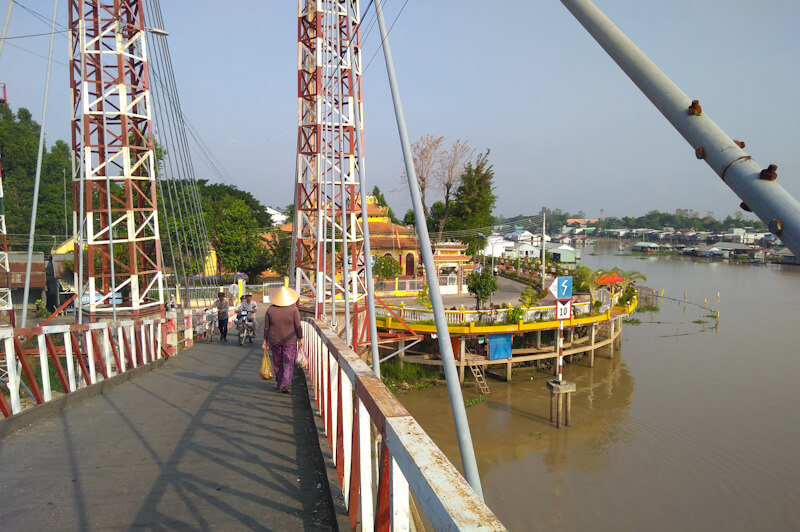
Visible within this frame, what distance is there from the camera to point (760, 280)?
2479 inches

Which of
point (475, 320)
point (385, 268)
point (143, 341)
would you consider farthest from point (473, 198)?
point (143, 341)

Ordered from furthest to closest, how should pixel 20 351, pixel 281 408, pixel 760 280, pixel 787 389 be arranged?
pixel 760 280, pixel 787 389, pixel 281 408, pixel 20 351

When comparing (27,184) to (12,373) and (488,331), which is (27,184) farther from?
(12,373)

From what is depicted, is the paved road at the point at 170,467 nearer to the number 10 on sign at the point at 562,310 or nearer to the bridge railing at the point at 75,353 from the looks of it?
the bridge railing at the point at 75,353

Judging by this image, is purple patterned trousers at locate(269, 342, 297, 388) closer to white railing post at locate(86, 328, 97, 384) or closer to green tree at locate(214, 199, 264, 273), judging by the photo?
white railing post at locate(86, 328, 97, 384)

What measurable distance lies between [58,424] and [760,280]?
75687 millimetres

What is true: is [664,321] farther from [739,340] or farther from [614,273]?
[614,273]

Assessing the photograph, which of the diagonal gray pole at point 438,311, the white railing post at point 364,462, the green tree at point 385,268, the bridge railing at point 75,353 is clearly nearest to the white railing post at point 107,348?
the bridge railing at point 75,353

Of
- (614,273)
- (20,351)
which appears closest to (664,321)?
(614,273)

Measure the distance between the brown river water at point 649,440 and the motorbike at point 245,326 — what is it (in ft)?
21.2

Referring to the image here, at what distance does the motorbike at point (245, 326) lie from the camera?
553 inches

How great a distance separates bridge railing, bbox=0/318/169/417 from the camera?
16.3 feet

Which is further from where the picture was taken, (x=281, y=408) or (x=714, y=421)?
(x=714, y=421)

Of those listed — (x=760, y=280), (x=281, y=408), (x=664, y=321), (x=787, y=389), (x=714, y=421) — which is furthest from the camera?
(x=760, y=280)
